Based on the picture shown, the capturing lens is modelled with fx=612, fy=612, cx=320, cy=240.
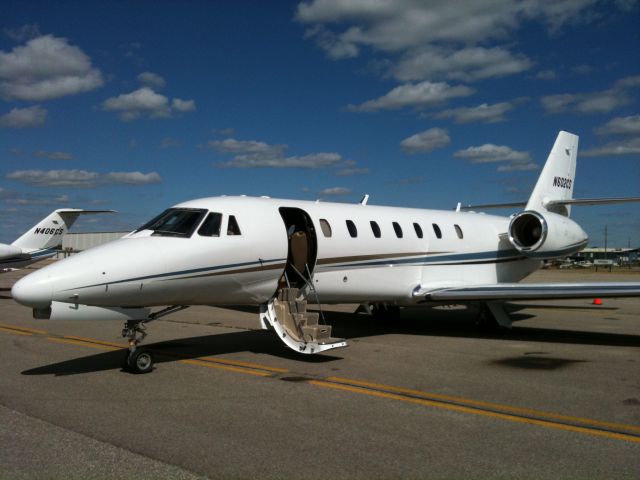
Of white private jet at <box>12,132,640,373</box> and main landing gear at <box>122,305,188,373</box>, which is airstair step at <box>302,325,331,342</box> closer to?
white private jet at <box>12,132,640,373</box>

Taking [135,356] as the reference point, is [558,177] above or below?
above

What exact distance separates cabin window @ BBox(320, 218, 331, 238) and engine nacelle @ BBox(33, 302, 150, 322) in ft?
13.1

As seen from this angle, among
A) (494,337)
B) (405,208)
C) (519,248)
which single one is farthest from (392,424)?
(519,248)

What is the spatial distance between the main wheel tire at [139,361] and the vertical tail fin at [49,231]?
21.0 m

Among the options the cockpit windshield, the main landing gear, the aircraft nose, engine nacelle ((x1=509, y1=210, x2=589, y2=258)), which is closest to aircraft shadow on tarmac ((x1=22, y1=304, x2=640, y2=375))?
the main landing gear

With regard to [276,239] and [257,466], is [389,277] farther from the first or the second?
[257,466]

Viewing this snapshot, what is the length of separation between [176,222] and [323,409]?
4250 millimetres

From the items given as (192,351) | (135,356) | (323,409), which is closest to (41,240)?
(192,351)

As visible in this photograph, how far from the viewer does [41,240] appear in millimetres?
29344

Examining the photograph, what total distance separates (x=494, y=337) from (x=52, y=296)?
9.26 metres

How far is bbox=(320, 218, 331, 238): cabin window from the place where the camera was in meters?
11.7

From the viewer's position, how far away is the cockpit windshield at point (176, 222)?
945 cm

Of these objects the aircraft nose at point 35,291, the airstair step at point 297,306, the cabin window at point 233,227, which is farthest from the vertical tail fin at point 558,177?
the aircraft nose at point 35,291

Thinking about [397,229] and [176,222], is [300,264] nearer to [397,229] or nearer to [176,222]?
[176,222]
